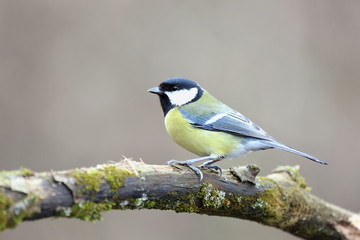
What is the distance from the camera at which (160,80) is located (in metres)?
4.99

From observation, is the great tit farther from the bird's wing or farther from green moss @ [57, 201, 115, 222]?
green moss @ [57, 201, 115, 222]

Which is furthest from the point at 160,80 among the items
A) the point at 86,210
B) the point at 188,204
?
the point at 86,210

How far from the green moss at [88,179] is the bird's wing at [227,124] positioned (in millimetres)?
1088

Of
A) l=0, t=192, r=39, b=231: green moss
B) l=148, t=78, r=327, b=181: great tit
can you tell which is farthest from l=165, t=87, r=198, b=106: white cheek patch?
l=0, t=192, r=39, b=231: green moss

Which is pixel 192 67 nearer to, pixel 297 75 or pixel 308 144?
pixel 297 75

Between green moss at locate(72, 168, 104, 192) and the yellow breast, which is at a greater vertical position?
green moss at locate(72, 168, 104, 192)

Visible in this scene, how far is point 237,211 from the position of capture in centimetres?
235

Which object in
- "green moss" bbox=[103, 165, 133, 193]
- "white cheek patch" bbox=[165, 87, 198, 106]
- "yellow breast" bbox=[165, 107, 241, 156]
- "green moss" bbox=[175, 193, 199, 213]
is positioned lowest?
"green moss" bbox=[175, 193, 199, 213]

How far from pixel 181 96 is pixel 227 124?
398mm

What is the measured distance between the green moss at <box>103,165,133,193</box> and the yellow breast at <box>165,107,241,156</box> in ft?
2.84

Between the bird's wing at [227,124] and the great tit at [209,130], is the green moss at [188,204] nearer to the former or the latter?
the great tit at [209,130]

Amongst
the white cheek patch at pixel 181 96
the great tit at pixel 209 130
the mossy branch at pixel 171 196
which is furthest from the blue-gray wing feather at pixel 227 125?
the mossy branch at pixel 171 196

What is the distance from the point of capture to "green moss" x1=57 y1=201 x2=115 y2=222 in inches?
62.1

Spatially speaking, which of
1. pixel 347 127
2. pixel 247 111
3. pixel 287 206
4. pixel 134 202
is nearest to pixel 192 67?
pixel 247 111
